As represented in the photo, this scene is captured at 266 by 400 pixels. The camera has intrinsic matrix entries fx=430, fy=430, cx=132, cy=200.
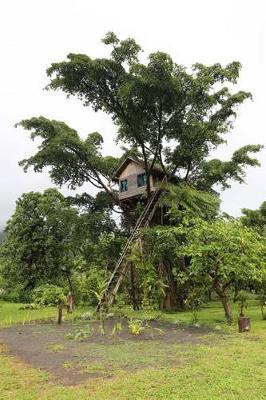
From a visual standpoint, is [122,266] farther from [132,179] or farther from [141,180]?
[132,179]

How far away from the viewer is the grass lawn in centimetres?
796

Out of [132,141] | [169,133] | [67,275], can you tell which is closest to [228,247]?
[169,133]

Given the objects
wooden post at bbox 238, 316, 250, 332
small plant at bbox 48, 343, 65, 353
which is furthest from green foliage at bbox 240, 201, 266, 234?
small plant at bbox 48, 343, 65, 353

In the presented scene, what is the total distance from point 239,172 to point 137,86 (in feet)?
29.1

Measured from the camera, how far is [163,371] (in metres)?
9.41

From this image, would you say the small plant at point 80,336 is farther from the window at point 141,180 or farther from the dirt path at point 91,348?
the window at point 141,180

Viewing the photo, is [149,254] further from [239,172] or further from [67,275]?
[67,275]

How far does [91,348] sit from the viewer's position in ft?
41.1

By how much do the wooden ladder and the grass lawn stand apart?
7466 millimetres

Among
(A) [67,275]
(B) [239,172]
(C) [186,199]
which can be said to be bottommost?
(A) [67,275]

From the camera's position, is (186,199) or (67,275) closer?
(186,199)

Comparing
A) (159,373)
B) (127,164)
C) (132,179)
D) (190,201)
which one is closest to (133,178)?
(132,179)

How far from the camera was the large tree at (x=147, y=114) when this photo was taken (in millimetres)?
22250

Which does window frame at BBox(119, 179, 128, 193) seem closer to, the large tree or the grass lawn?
the large tree
